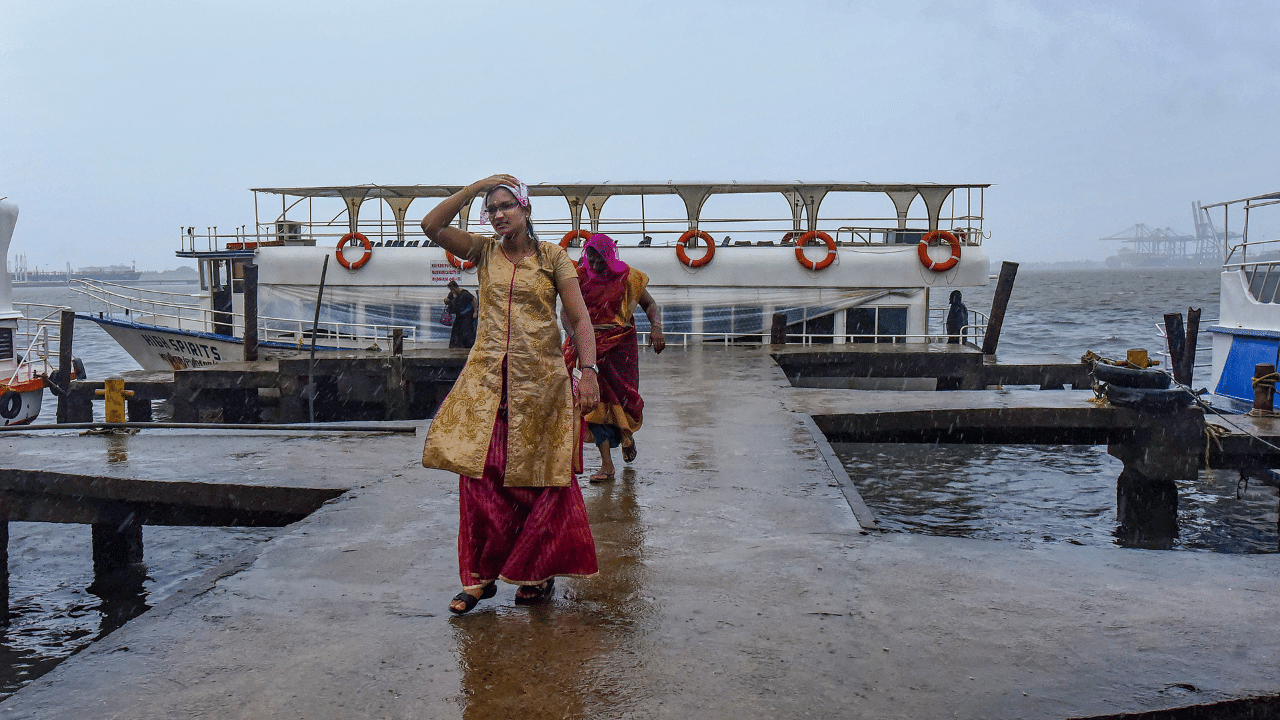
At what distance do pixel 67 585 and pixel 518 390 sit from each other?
7925 mm

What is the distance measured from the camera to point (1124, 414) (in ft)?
29.6

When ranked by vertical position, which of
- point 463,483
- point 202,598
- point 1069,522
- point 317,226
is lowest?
point 1069,522

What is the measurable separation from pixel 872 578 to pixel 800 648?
2.88 feet

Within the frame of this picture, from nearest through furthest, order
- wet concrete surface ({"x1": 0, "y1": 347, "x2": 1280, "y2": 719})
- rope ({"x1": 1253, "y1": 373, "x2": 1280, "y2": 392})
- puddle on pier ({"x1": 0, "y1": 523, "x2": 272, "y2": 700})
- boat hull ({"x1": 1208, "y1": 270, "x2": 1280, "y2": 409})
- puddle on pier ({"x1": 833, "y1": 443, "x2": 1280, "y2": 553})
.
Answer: wet concrete surface ({"x1": 0, "y1": 347, "x2": 1280, "y2": 719}), puddle on pier ({"x1": 0, "y1": 523, "x2": 272, "y2": 700}), rope ({"x1": 1253, "y1": 373, "x2": 1280, "y2": 392}), puddle on pier ({"x1": 833, "y1": 443, "x2": 1280, "y2": 553}), boat hull ({"x1": 1208, "y1": 270, "x2": 1280, "y2": 409})

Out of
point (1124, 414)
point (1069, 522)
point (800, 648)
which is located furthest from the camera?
point (1069, 522)

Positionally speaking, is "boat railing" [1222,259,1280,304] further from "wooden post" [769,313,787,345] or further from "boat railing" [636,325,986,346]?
"wooden post" [769,313,787,345]

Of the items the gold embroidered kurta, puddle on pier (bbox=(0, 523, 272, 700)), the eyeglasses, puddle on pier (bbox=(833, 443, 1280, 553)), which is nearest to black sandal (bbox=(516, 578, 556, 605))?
the gold embroidered kurta

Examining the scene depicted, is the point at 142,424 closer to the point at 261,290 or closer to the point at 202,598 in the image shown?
the point at 202,598

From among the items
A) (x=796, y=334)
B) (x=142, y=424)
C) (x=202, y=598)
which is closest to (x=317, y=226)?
(x=796, y=334)

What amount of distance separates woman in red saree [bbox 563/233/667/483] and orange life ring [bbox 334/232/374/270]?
46.1ft

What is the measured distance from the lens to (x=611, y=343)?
6.30 m

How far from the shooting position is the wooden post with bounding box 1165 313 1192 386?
52.4ft

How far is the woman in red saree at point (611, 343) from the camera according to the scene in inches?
244

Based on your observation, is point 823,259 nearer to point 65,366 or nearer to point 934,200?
point 934,200
